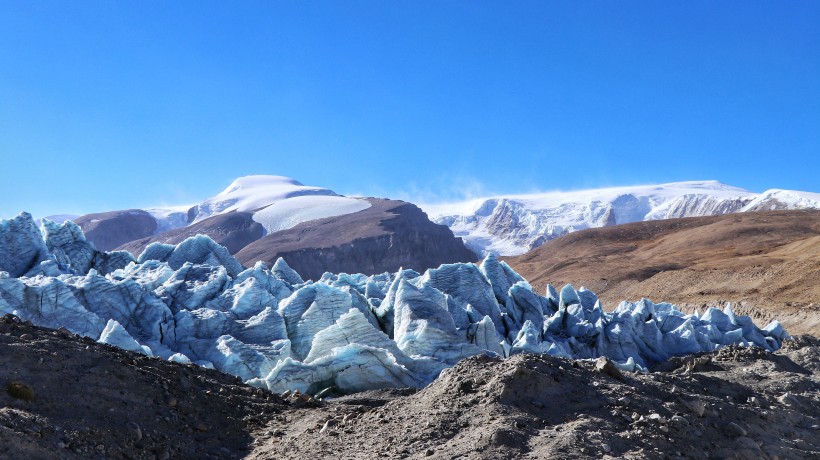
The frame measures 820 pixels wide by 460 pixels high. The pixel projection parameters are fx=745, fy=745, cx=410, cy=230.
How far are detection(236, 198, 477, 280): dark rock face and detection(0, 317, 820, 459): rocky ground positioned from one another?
46363mm

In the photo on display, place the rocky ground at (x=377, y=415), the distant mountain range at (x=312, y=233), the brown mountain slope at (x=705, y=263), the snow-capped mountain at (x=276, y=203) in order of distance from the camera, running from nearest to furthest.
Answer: the rocky ground at (x=377, y=415)
the brown mountain slope at (x=705, y=263)
the distant mountain range at (x=312, y=233)
the snow-capped mountain at (x=276, y=203)

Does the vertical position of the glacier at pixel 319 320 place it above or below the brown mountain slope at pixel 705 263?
below

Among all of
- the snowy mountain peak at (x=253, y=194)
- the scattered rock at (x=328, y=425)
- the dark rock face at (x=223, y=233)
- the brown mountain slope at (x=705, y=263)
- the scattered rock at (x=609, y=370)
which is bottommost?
the scattered rock at (x=328, y=425)

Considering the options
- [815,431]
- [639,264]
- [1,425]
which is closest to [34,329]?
[1,425]

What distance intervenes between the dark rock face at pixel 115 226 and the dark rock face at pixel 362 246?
24.9 metres

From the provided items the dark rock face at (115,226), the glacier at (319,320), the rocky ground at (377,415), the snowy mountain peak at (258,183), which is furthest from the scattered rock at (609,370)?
the snowy mountain peak at (258,183)

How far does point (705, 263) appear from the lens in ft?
136

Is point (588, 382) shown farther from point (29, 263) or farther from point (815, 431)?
point (29, 263)

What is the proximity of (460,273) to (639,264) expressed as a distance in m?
29.5

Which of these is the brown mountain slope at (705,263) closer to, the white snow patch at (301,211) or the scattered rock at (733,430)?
the scattered rock at (733,430)

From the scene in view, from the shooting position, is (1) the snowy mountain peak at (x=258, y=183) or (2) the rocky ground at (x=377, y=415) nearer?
(2) the rocky ground at (x=377, y=415)

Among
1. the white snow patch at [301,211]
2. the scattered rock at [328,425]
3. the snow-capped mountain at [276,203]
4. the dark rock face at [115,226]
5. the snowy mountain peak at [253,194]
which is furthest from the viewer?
the snowy mountain peak at [253,194]

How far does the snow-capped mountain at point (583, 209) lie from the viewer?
83250mm

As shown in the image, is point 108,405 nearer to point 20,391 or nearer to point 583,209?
point 20,391
